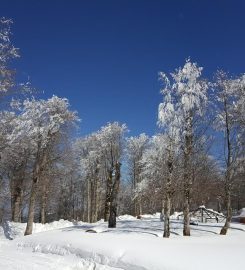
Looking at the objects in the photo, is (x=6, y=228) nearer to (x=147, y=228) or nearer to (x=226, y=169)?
(x=147, y=228)

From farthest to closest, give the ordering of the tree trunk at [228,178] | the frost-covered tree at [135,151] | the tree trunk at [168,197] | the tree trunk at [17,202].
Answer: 1. the frost-covered tree at [135,151]
2. the tree trunk at [17,202]
3. the tree trunk at [228,178]
4. the tree trunk at [168,197]

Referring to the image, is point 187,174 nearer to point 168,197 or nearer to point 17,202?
point 168,197

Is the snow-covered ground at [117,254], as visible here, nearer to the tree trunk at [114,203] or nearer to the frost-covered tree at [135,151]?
the tree trunk at [114,203]

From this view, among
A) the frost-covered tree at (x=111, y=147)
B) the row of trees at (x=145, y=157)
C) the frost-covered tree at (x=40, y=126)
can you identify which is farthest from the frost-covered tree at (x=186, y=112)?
the frost-covered tree at (x=111, y=147)

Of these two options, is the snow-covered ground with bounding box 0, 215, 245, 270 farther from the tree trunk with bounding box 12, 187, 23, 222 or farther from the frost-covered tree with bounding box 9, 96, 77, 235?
the tree trunk with bounding box 12, 187, 23, 222

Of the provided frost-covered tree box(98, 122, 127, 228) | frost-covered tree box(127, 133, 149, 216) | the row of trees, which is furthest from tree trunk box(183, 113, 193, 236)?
frost-covered tree box(127, 133, 149, 216)

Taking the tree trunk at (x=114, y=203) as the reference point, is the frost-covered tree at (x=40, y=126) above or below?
above

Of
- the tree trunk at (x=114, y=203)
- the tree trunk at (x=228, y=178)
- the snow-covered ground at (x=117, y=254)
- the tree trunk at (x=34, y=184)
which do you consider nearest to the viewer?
the snow-covered ground at (x=117, y=254)

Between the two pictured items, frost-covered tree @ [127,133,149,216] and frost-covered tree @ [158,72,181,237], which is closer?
frost-covered tree @ [158,72,181,237]

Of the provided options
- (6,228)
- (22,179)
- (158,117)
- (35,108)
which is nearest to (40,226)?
(6,228)

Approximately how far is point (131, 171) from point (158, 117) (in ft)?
100

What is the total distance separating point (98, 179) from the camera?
48.4m

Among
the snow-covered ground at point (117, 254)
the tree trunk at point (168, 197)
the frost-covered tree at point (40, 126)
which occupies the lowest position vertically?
the snow-covered ground at point (117, 254)

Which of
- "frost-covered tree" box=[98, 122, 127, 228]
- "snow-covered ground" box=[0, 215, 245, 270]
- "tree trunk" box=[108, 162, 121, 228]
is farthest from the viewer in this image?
"frost-covered tree" box=[98, 122, 127, 228]
